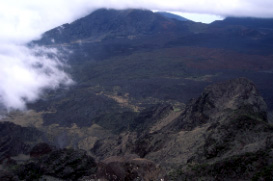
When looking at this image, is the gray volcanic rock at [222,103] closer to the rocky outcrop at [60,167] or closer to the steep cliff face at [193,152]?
the steep cliff face at [193,152]

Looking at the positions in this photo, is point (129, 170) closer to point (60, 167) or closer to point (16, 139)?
point (60, 167)

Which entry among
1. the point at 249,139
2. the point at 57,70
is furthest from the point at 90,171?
the point at 57,70

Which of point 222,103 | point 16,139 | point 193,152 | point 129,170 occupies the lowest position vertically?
point 16,139

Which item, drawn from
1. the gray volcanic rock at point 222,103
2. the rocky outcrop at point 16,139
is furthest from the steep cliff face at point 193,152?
the rocky outcrop at point 16,139

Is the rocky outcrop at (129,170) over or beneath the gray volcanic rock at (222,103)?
over

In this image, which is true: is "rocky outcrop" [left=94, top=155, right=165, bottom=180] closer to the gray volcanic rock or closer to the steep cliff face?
the steep cliff face

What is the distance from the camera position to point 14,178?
500 inches

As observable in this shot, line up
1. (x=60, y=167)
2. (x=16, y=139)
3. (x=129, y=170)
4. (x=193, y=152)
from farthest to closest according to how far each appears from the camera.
Result: (x=16, y=139) < (x=193, y=152) < (x=60, y=167) < (x=129, y=170)

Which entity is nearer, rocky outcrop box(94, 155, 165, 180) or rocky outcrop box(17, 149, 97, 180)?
rocky outcrop box(94, 155, 165, 180)

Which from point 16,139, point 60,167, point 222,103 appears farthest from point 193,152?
point 16,139

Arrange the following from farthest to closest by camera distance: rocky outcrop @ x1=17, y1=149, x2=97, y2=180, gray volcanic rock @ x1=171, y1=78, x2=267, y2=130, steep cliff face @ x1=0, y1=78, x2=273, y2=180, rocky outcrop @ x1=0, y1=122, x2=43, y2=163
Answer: rocky outcrop @ x1=0, y1=122, x2=43, y2=163
gray volcanic rock @ x1=171, y1=78, x2=267, y2=130
rocky outcrop @ x1=17, y1=149, x2=97, y2=180
steep cliff face @ x1=0, y1=78, x2=273, y2=180

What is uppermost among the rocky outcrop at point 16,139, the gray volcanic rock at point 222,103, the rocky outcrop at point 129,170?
the rocky outcrop at point 129,170

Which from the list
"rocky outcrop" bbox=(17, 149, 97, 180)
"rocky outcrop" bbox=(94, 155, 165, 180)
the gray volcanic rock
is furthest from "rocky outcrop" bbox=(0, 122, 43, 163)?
"rocky outcrop" bbox=(94, 155, 165, 180)

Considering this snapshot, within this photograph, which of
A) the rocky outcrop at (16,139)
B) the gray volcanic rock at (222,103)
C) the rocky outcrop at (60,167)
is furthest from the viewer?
the rocky outcrop at (16,139)
